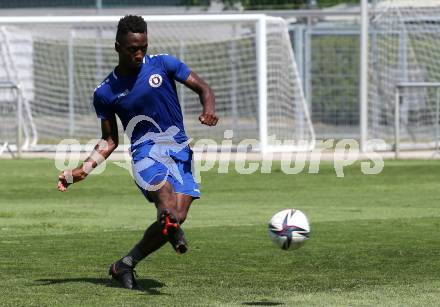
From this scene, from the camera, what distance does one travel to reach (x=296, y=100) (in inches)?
1166

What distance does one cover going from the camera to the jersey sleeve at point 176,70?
387 inches

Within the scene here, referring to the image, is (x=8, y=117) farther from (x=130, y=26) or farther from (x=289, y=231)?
(x=289, y=231)

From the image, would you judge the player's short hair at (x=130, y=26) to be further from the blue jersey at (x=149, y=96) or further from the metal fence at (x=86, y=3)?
the metal fence at (x=86, y=3)

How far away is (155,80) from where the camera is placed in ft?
32.2

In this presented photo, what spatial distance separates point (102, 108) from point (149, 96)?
474 millimetres

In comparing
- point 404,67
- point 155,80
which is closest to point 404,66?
point 404,67

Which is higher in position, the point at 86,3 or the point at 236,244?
the point at 236,244

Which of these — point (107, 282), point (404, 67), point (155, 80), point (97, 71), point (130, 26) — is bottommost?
point (404, 67)

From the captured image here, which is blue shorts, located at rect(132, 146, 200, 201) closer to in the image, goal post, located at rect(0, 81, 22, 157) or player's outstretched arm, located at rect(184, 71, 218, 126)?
player's outstretched arm, located at rect(184, 71, 218, 126)

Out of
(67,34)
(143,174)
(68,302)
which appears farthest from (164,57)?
(67,34)

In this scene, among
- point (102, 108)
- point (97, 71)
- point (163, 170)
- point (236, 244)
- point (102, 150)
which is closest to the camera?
point (163, 170)

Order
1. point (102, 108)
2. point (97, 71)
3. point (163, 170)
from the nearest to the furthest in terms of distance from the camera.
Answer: point (163, 170)
point (102, 108)
point (97, 71)

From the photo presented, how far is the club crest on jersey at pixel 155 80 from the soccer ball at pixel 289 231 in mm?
1459

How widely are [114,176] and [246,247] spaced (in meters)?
10.6
